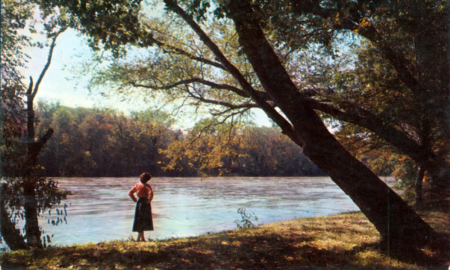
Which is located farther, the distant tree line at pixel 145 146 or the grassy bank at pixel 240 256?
the distant tree line at pixel 145 146

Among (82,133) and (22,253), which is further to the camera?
(82,133)

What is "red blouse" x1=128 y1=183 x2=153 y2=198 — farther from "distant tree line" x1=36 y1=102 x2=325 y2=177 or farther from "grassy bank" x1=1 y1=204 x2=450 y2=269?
"distant tree line" x1=36 y1=102 x2=325 y2=177

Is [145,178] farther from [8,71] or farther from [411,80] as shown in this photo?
[411,80]

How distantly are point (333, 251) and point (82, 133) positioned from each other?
26719 millimetres

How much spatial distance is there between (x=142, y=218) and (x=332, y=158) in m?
4.53

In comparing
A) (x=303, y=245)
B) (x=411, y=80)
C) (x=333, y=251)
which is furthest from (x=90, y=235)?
(x=411, y=80)

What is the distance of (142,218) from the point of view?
786cm

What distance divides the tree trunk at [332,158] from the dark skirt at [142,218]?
400cm

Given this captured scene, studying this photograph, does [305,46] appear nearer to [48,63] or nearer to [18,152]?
[48,63]

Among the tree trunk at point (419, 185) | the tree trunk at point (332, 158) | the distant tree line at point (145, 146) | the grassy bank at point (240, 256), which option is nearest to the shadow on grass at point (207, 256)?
the grassy bank at point (240, 256)

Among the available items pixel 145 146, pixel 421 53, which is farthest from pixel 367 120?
pixel 145 146

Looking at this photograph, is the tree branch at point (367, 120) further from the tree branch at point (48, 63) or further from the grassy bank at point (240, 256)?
the tree branch at point (48, 63)

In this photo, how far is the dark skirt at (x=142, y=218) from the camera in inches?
308

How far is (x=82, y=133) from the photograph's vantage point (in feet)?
94.0
